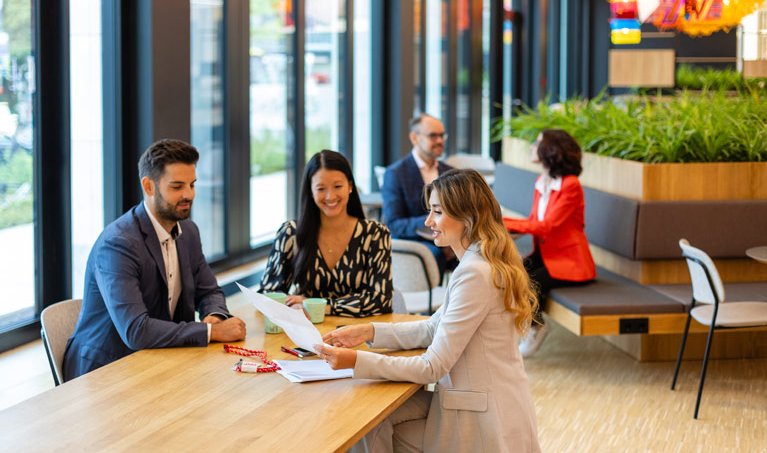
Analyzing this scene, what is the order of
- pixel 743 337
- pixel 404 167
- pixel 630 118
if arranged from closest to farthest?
pixel 743 337
pixel 404 167
pixel 630 118

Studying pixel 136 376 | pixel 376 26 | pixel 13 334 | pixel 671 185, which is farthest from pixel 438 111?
pixel 136 376

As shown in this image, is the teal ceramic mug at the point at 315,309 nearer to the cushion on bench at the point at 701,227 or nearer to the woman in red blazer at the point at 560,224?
the woman in red blazer at the point at 560,224

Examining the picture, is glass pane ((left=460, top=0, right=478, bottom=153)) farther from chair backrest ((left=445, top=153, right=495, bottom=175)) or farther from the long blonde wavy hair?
the long blonde wavy hair

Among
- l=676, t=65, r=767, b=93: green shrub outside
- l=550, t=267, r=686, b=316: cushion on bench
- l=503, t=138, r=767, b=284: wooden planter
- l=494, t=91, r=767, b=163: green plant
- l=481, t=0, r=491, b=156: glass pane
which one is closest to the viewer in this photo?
l=550, t=267, r=686, b=316: cushion on bench

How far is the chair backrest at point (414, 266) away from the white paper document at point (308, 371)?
222cm

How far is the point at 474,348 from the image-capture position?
2881mm

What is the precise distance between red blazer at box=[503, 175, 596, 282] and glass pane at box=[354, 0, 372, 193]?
4486 mm

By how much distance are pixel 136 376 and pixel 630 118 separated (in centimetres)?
498

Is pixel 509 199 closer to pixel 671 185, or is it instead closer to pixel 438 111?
pixel 671 185

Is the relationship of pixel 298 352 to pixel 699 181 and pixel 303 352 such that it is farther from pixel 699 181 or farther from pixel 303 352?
pixel 699 181

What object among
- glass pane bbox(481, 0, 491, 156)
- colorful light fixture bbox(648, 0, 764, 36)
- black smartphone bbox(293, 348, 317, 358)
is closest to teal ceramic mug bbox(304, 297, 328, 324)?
black smartphone bbox(293, 348, 317, 358)

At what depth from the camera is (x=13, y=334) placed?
5215 mm

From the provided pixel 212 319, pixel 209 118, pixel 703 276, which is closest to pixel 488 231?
pixel 212 319

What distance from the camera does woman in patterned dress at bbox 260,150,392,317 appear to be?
153 inches
